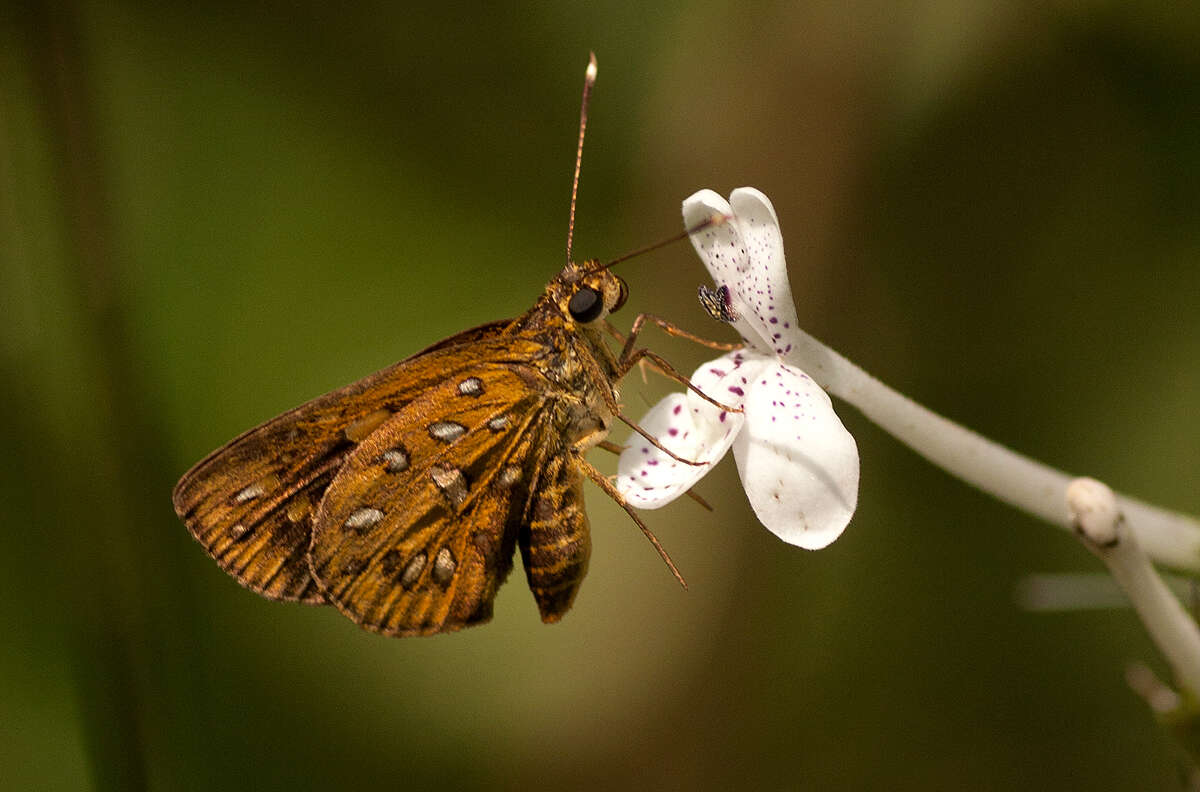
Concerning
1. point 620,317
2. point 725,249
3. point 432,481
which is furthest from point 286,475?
point 620,317

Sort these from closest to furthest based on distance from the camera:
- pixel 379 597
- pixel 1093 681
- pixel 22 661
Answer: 1. pixel 379 597
2. pixel 22 661
3. pixel 1093 681

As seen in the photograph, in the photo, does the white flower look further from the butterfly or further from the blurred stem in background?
the blurred stem in background

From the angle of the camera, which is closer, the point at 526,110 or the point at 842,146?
the point at 842,146

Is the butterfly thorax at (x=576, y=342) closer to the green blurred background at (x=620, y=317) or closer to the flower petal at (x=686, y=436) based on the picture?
the flower petal at (x=686, y=436)

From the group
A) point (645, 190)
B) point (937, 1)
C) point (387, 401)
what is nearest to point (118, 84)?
point (645, 190)

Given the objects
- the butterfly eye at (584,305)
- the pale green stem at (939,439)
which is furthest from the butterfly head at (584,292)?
the pale green stem at (939,439)

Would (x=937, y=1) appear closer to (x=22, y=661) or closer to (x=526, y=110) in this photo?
(x=526, y=110)

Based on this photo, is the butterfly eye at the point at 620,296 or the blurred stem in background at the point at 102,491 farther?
the blurred stem in background at the point at 102,491
